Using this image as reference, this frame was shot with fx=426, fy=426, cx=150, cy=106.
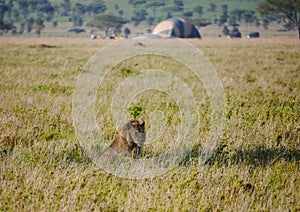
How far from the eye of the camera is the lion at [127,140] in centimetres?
515

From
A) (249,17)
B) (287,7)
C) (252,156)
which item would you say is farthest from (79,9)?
(252,156)

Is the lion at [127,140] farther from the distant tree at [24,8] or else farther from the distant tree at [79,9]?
the distant tree at [79,9]

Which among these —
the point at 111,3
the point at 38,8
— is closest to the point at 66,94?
the point at 38,8

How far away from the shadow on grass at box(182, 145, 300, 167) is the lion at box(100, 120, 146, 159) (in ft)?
2.31

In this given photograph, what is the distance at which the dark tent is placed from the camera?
5691cm

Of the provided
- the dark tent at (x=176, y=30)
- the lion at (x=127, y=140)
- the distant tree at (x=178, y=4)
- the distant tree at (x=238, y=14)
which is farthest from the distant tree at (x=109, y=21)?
the lion at (x=127, y=140)

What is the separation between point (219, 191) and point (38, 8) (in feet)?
468

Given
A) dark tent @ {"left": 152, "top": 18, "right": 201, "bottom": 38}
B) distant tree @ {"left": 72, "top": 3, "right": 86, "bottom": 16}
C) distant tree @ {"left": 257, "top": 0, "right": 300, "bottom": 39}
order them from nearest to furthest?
dark tent @ {"left": 152, "top": 18, "right": 201, "bottom": 38} → distant tree @ {"left": 257, "top": 0, "right": 300, "bottom": 39} → distant tree @ {"left": 72, "top": 3, "right": 86, "bottom": 16}

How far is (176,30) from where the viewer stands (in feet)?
189

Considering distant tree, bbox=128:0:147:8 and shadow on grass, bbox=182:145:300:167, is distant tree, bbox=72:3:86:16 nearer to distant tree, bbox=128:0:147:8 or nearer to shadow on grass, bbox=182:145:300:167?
distant tree, bbox=128:0:147:8

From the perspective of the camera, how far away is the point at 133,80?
12.7 meters

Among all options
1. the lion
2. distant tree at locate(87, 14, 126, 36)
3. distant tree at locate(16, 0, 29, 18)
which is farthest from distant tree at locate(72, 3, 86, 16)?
the lion

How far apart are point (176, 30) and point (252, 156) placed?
53.1m

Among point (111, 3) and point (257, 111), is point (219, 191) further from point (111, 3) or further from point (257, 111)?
point (111, 3)
